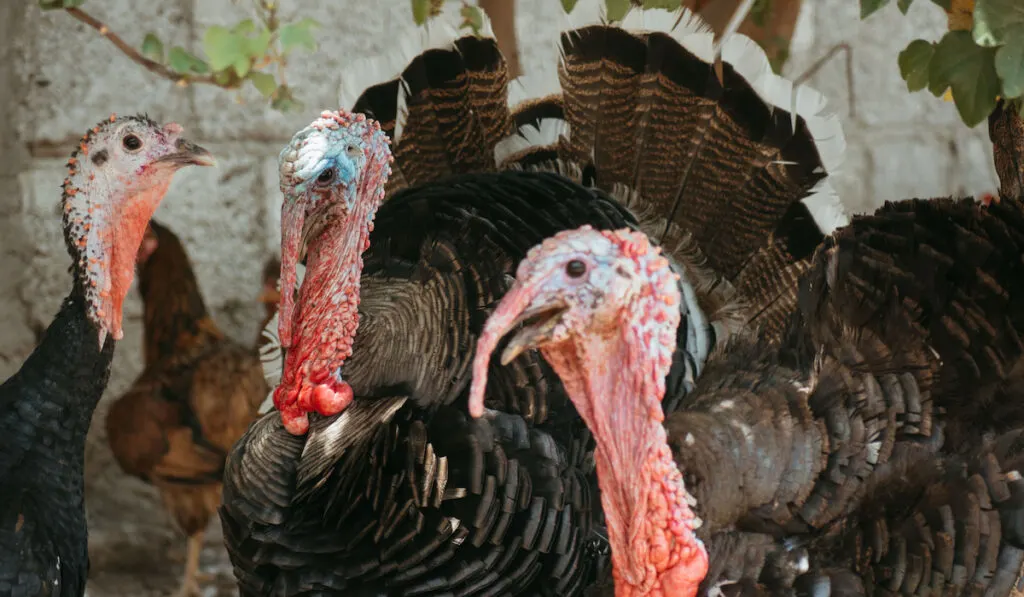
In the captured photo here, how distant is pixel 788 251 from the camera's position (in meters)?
2.78

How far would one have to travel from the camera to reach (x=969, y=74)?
1908mm

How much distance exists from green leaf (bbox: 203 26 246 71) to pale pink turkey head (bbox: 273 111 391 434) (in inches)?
25.4

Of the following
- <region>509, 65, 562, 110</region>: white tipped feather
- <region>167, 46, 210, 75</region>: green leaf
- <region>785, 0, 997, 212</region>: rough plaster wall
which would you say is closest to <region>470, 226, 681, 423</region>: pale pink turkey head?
<region>509, 65, 562, 110</region>: white tipped feather

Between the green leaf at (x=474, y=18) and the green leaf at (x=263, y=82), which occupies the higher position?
the green leaf at (x=474, y=18)

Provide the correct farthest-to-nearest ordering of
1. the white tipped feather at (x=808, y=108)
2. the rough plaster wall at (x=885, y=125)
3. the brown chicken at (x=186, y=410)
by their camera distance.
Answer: the rough plaster wall at (x=885, y=125), the brown chicken at (x=186, y=410), the white tipped feather at (x=808, y=108)

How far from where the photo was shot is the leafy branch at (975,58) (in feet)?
5.64

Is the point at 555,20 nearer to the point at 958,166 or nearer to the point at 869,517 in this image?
the point at 958,166

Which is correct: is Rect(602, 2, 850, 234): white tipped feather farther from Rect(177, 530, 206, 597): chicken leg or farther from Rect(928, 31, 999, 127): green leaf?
Rect(177, 530, 206, 597): chicken leg

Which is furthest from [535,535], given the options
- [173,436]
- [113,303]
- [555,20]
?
[555,20]

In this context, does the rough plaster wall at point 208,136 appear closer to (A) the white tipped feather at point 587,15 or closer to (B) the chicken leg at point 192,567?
(B) the chicken leg at point 192,567

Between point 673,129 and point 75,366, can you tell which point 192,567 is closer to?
point 75,366

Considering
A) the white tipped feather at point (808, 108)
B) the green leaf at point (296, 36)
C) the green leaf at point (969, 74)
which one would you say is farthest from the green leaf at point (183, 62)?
the green leaf at point (969, 74)

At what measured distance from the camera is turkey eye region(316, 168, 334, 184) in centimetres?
231

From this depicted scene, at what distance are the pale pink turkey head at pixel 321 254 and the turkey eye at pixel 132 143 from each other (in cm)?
37
